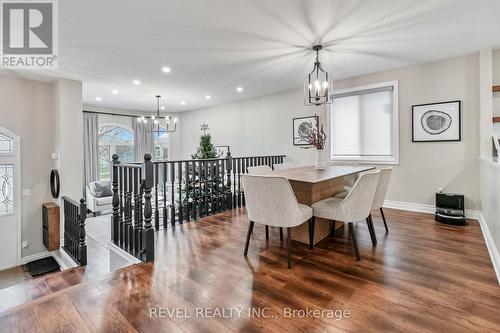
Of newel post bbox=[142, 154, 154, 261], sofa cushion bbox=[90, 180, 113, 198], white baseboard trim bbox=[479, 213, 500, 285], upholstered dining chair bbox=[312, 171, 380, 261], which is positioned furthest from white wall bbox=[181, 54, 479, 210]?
sofa cushion bbox=[90, 180, 113, 198]

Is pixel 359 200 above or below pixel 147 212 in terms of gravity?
above

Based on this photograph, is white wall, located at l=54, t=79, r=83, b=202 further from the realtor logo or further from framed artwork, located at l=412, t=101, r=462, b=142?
framed artwork, located at l=412, t=101, r=462, b=142

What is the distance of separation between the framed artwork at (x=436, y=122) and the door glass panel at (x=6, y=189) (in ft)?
24.4

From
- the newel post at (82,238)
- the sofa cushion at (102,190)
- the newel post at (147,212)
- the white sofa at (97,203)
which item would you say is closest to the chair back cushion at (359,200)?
the newel post at (147,212)

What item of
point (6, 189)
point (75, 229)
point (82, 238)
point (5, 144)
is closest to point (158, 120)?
point (5, 144)

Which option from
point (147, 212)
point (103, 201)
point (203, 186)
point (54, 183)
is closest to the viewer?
point (147, 212)

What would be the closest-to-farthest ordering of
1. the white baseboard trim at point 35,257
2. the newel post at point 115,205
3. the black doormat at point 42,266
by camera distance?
the newel post at point 115,205 < the black doormat at point 42,266 < the white baseboard trim at point 35,257

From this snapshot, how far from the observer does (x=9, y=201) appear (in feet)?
14.9

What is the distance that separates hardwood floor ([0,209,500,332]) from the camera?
153cm

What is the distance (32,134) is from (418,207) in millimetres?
7444

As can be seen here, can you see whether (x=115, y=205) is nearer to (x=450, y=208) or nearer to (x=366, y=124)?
(x=366, y=124)

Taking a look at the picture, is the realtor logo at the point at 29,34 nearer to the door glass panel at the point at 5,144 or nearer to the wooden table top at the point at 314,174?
the door glass panel at the point at 5,144

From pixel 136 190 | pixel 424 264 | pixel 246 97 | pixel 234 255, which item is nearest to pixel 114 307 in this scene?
pixel 234 255

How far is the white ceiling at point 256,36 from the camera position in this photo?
2473 millimetres
